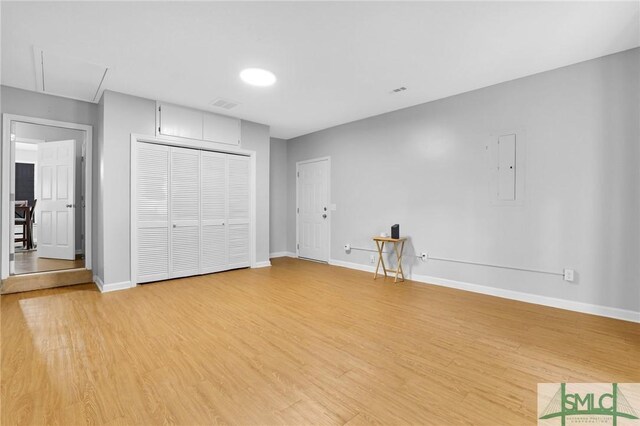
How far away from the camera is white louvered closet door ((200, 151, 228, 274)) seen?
4.98 meters

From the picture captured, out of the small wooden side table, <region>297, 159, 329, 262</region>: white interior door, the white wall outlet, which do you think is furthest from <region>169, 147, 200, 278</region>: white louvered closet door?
the white wall outlet

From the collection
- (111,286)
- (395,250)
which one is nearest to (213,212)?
(111,286)

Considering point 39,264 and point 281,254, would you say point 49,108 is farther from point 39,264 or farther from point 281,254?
point 281,254

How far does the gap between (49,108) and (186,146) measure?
181 cm

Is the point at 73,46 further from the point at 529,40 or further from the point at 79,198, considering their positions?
the point at 529,40

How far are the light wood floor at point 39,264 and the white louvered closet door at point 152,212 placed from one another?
1242 millimetres

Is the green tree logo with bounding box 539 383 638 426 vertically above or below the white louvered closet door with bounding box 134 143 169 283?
below

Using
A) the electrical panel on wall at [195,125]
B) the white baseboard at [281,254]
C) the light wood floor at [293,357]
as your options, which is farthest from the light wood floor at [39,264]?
the white baseboard at [281,254]

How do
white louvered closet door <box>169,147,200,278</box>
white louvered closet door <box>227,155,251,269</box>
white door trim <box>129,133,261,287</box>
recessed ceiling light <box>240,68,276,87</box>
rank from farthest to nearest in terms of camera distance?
white louvered closet door <box>227,155,251,269</box>
white louvered closet door <box>169,147,200,278</box>
white door trim <box>129,133,261,287</box>
recessed ceiling light <box>240,68,276,87</box>

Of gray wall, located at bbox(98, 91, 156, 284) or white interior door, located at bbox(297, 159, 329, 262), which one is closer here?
gray wall, located at bbox(98, 91, 156, 284)

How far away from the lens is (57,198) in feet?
16.6

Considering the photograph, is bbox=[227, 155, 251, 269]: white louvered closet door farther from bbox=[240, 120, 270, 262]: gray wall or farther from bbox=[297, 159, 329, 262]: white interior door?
bbox=[297, 159, 329, 262]: white interior door

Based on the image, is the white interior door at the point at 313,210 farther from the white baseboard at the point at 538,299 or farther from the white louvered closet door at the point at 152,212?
the white louvered closet door at the point at 152,212

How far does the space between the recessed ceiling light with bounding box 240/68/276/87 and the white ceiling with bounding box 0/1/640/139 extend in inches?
4.2
